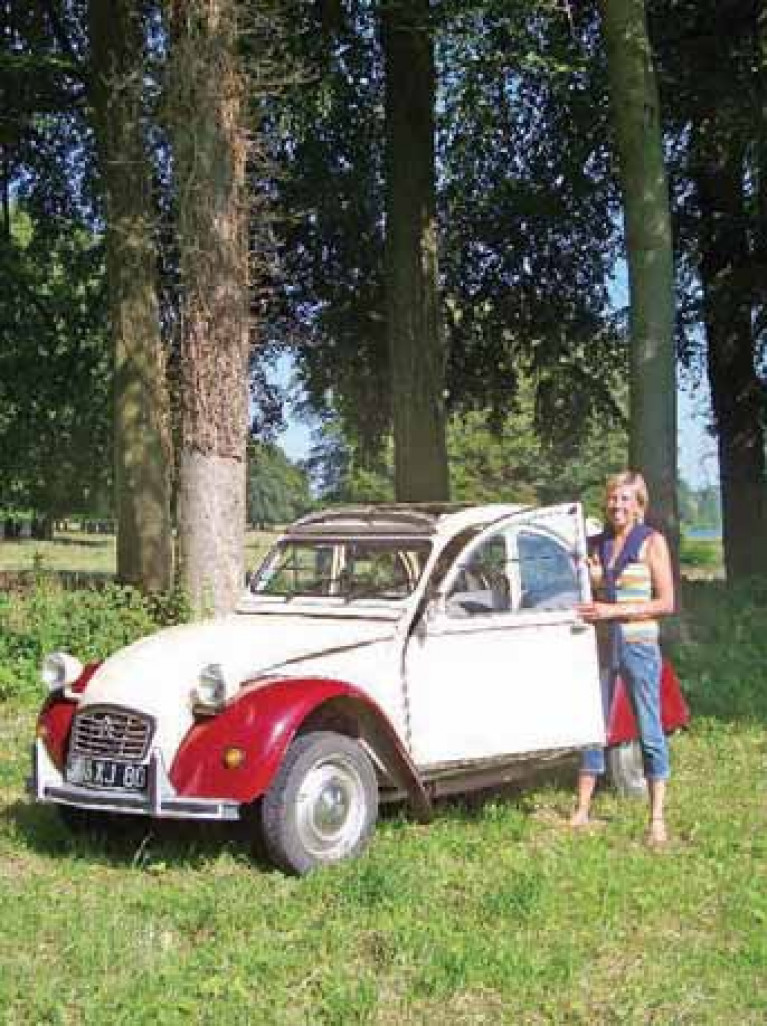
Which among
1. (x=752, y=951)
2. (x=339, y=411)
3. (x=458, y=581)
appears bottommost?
(x=752, y=951)

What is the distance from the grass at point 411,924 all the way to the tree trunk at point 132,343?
27.3 feet

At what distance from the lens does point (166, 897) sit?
5902 mm

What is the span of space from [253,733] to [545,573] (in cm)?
211

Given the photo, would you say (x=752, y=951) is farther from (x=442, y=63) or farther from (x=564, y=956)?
(x=442, y=63)

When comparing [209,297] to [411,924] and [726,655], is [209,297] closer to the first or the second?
[726,655]

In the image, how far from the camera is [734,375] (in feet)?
64.2

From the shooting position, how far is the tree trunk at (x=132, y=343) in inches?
608

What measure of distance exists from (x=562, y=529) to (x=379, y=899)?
8.38ft

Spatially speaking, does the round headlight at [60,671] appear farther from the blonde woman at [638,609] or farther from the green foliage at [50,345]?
the green foliage at [50,345]

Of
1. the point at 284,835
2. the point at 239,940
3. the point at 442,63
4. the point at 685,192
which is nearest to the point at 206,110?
the point at 442,63

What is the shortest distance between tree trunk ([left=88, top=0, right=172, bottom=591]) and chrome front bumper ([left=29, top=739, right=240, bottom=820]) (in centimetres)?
889

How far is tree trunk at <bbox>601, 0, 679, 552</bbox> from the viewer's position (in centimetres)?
1342

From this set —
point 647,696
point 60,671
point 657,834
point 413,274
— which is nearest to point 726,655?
point 647,696

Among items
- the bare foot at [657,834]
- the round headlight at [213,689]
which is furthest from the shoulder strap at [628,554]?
the round headlight at [213,689]
